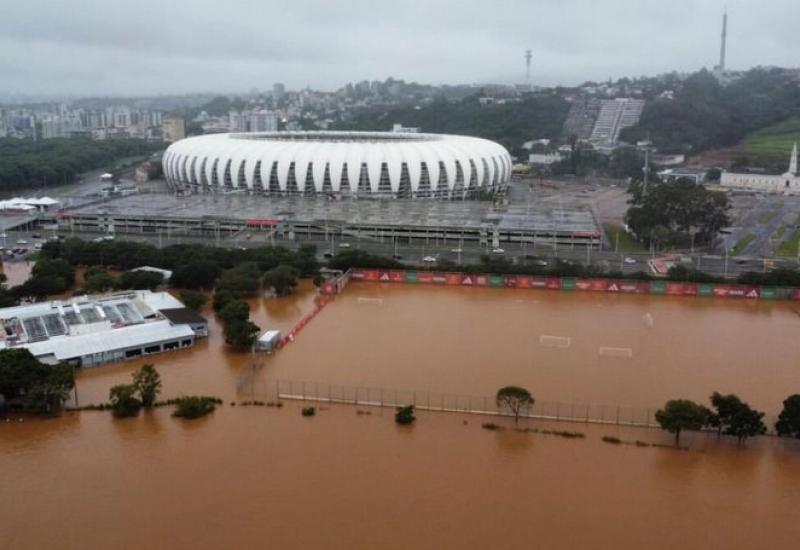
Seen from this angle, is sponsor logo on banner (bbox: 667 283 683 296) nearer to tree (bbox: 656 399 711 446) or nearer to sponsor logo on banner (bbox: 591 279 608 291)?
sponsor logo on banner (bbox: 591 279 608 291)

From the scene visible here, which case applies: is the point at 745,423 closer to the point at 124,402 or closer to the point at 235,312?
the point at 124,402

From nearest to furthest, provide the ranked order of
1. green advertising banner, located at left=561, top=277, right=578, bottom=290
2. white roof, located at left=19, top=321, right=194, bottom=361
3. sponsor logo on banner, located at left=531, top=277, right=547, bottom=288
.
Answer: white roof, located at left=19, top=321, right=194, bottom=361, green advertising banner, located at left=561, top=277, right=578, bottom=290, sponsor logo on banner, located at left=531, top=277, right=547, bottom=288

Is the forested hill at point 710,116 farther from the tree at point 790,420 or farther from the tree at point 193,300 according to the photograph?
the tree at point 790,420

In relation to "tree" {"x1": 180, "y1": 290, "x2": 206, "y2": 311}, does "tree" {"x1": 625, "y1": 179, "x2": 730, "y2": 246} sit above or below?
above

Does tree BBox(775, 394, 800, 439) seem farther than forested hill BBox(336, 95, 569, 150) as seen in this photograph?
No

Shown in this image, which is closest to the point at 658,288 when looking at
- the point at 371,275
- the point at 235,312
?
the point at 371,275

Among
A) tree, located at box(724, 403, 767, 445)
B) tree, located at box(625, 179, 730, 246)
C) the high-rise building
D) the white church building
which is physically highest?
the high-rise building

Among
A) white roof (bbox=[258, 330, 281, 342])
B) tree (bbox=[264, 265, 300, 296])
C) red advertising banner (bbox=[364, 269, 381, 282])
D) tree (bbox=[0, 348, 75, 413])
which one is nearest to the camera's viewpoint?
tree (bbox=[0, 348, 75, 413])

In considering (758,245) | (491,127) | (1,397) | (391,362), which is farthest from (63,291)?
(491,127)

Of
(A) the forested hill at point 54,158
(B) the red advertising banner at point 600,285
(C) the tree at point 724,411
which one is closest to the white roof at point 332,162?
(A) the forested hill at point 54,158

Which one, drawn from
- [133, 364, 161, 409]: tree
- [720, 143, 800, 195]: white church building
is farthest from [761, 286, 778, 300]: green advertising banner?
[720, 143, 800, 195]: white church building
